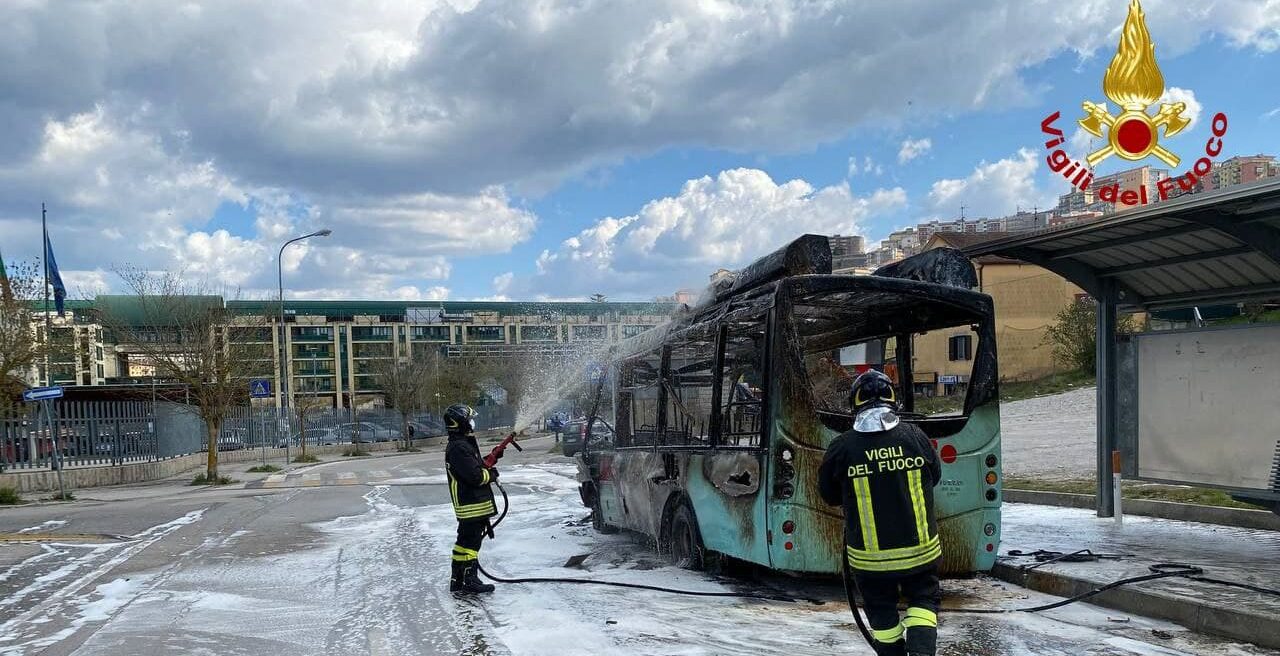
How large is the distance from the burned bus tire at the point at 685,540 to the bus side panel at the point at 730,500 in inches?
6.9

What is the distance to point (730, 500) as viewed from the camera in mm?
7348

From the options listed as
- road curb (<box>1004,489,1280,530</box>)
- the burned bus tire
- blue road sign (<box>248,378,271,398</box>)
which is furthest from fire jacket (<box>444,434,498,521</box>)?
blue road sign (<box>248,378,271,398</box>)

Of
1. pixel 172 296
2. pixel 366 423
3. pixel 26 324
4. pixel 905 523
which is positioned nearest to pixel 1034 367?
pixel 366 423

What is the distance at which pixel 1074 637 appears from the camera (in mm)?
6070

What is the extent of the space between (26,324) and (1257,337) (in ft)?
74.1

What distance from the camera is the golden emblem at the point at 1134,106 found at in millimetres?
21531

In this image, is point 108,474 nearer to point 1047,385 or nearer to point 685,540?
point 685,540

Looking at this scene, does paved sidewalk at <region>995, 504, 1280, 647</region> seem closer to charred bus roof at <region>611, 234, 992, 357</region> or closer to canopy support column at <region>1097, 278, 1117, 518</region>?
canopy support column at <region>1097, 278, 1117, 518</region>

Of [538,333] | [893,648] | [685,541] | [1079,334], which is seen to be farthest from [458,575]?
[538,333]

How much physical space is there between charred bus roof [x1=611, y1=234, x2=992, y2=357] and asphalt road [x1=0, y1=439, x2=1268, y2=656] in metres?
2.26

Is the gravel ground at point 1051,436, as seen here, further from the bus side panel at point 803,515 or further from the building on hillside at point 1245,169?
the building on hillside at point 1245,169

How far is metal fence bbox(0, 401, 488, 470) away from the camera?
2034 centimetres

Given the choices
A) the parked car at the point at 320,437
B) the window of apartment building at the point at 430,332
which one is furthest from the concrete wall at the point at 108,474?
the window of apartment building at the point at 430,332

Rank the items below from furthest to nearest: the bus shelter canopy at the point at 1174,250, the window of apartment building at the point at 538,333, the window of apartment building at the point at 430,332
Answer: the window of apartment building at the point at 430,332 < the window of apartment building at the point at 538,333 < the bus shelter canopy at the point at 1174,250
